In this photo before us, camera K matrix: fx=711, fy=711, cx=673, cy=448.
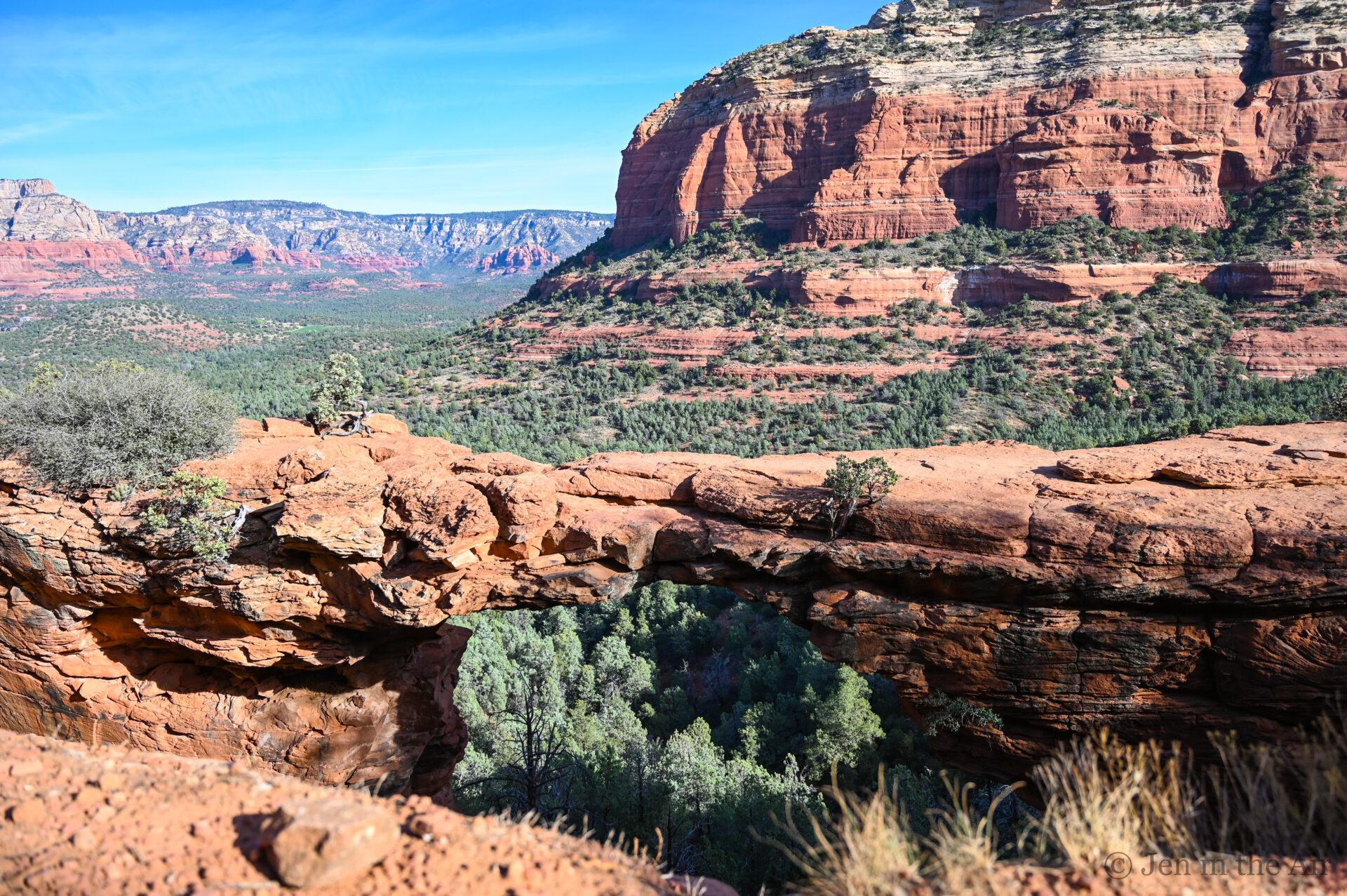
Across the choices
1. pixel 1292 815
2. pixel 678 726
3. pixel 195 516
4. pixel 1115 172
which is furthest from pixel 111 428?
pixel 1115 172

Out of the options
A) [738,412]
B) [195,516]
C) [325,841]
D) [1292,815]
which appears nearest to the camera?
[325,841]

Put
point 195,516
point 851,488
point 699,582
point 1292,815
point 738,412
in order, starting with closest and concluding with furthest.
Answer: point 1292,815 → point 851,488 → point 195,516 → point 699,582 → point 738,412

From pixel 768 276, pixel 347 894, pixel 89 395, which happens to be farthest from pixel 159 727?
pixel 768 276

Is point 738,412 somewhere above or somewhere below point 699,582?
below

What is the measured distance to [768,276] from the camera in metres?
67.1

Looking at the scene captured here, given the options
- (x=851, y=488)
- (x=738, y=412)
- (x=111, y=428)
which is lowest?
(x=738, y=412)

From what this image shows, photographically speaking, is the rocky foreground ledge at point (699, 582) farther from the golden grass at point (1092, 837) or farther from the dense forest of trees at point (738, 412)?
the golden grass at point (1092, 837)

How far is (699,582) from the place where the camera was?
1151 cm

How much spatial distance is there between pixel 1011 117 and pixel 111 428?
233 ft

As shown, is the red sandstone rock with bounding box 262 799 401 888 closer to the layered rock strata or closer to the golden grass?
the golden grass

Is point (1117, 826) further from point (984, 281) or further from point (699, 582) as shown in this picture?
point (984, 281)

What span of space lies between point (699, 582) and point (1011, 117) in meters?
67.7

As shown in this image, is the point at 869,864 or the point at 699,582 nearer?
the point at 869,864

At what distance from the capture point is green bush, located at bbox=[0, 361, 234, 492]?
12.4 meters
